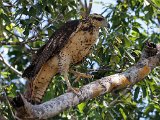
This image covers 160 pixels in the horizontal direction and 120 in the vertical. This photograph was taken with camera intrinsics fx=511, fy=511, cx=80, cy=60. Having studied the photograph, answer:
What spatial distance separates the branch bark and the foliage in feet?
1.55

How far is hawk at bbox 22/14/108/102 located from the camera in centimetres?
441

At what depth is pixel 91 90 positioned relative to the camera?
409 centimetres

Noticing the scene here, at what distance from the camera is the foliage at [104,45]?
525 cm

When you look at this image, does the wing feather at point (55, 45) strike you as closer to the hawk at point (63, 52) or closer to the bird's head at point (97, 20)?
the hawk at point (63, 52)

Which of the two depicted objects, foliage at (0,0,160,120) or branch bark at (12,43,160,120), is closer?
branch bark at (12,43,160,120)

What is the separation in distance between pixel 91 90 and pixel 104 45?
1.23 metres

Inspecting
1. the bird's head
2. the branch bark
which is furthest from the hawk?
the branch bark

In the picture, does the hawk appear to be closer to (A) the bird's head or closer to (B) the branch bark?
(A) the bird's head

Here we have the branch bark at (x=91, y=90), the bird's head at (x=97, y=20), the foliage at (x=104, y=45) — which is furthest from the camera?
the foliage at (x=104, y=45)

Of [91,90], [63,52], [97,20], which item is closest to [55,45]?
[63,52]

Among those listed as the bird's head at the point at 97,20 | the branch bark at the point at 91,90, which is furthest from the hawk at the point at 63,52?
the branch bark at the point at 91,90

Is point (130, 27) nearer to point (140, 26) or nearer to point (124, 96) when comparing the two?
point (140, 26)

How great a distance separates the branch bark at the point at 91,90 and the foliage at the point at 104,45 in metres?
0.47

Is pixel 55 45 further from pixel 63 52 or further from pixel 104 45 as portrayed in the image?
pixel 104 45
